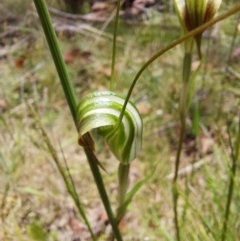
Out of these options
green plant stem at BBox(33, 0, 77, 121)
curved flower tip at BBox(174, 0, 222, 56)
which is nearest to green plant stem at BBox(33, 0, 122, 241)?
green plant stem at BBox(33, 0, 77, 121)

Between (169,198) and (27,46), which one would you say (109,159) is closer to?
(169,198)

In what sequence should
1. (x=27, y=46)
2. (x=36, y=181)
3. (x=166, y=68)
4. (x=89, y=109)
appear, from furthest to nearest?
(x=27, y=46) → (x=166, y=68) → (x=36, y=181) → (x=89, y=109)

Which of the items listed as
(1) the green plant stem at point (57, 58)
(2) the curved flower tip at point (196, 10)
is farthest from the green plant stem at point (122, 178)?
(2) the curved flower tip at point (196, 10)

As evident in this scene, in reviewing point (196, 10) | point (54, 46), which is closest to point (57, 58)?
point (54, 46)

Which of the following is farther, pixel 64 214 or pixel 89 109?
pixel 64 214

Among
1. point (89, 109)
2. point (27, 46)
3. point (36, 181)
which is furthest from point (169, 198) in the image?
point (27, 46)

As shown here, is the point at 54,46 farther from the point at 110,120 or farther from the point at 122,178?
the point at 122,178
